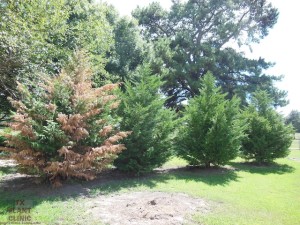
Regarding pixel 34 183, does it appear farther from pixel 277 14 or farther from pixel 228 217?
pixel 277 14

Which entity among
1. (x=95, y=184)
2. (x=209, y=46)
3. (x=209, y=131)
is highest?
(x=209, y=46)

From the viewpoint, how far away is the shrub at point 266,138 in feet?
45.1

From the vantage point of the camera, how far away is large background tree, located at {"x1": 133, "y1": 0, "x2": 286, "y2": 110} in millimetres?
22422

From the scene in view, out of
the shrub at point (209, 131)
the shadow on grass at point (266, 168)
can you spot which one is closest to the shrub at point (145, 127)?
the shrub at point (209, 131)

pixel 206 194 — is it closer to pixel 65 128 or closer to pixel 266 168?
pixel 65 128

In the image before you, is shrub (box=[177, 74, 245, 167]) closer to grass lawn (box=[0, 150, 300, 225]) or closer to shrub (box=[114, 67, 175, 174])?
grass lawn (box=[0, 150, 300, 225])

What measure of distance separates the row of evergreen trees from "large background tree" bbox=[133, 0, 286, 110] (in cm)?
879

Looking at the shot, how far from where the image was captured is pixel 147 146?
30.9ft

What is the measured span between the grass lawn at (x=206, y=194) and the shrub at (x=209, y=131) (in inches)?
27.8

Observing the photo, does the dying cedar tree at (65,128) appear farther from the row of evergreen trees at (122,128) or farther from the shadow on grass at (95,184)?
the shadow on grass at (95,184)

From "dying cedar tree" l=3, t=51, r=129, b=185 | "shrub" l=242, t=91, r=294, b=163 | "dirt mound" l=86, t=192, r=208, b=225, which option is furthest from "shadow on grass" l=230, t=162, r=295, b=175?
"dying cedar tree" l=3, t=51, r=129, b=185

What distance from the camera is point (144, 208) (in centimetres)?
573

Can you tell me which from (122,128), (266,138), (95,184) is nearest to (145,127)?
(122,128)

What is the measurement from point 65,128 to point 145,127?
3.11m
